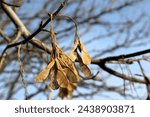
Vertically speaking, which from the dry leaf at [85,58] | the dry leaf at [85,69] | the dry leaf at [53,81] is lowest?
the dry leaf at [53,81]

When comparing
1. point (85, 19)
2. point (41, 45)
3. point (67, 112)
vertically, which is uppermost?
point (85, 19)

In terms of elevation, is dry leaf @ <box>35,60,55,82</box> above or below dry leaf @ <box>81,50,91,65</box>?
below

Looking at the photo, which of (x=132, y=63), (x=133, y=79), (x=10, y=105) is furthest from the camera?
(x=10, y=105)

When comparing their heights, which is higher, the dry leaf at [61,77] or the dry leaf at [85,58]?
the dry leaf at [85,58]

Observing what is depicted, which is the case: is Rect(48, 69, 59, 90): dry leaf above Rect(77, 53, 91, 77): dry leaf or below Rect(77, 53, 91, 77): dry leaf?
below

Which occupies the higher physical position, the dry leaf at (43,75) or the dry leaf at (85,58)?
the dry leaf at (85,58)

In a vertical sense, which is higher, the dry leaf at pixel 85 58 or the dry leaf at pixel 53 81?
the dry leaf at pixel 85 58

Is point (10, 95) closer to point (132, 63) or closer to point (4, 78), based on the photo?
point (4, 78)

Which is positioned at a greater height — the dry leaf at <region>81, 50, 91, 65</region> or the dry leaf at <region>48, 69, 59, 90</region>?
the dry leaf at <region>81, 50, 91, 65</region>

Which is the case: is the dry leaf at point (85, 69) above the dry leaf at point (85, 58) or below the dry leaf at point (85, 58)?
below

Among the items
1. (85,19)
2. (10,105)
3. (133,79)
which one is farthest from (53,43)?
(85,19)

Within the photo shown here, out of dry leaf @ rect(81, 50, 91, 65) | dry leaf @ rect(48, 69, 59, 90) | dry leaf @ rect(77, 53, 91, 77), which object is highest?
dry leaf @ rect(81, 50, 91, 65)
